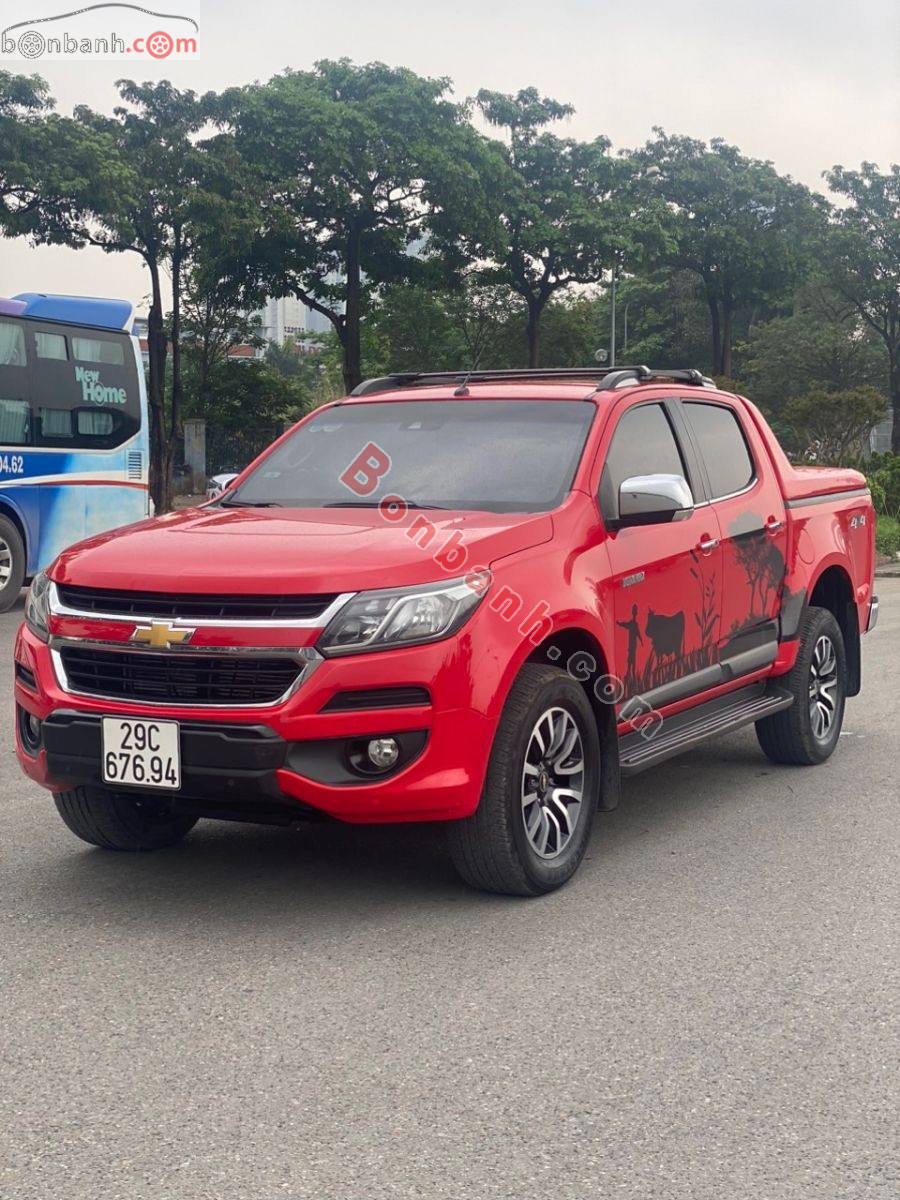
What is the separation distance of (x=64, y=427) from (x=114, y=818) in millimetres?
11439

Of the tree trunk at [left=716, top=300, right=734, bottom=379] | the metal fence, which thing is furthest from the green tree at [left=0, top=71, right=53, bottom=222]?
the tree trunk at [left=716, top=300, right=734, bottom=379]

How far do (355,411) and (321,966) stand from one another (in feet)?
9.15

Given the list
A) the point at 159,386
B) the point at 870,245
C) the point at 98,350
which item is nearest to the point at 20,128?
the point at 159,386

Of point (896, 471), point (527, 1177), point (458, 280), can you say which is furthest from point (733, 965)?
point (458, 280)

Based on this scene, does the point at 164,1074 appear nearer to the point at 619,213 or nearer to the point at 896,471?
the point at 896,471

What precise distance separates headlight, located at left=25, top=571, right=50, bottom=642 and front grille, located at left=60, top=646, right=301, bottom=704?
24 centimetres

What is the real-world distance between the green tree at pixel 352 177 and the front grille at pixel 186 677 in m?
31.1

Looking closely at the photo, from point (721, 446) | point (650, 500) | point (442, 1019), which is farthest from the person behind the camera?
point (721, 446)

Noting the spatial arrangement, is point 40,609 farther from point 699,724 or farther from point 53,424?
point 53,424

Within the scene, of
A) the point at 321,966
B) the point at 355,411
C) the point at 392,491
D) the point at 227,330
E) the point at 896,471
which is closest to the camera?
the point at 321,966

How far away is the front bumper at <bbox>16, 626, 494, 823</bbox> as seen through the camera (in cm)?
451

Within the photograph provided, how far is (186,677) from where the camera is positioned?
4.64 metres

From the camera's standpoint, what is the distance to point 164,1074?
3562 millimetres

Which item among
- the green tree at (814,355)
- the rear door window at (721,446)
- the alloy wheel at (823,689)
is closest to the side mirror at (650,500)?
the rear door window at (721,446)
